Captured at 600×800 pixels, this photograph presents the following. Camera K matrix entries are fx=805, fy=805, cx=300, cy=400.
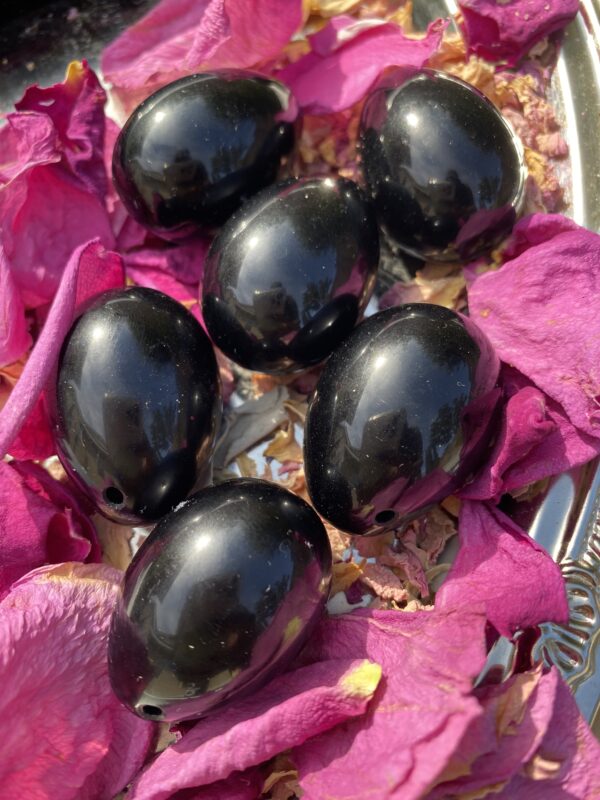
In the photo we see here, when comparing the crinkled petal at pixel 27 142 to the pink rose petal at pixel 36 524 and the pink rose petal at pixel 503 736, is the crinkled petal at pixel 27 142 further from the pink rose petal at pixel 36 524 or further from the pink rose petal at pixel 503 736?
the pink rose petal at pixel 503 736

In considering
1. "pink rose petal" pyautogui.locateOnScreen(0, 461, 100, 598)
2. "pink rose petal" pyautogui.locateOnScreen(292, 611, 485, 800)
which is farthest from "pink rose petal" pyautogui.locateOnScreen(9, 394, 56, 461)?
"pink rose petal" pyautogui.locateOnScreen(292, 611, 485, 800)

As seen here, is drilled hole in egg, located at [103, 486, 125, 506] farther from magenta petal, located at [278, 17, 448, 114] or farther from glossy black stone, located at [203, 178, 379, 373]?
magenta petal, located at [278, 17, 448, 114]

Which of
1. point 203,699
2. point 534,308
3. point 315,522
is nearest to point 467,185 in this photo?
point 534,308

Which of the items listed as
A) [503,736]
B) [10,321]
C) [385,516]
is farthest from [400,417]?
[10,321]

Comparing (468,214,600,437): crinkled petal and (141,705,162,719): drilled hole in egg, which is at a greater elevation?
(468,214,600,437): crinkled petal

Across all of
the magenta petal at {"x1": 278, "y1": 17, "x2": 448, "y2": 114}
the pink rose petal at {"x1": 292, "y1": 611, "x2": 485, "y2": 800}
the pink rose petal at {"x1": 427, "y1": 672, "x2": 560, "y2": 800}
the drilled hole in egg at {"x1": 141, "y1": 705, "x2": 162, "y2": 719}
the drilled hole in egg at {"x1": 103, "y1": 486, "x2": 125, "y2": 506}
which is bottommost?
the pink rose petal at {"x1": 427, "y1": 672, "x2": 560, "y2": 800}

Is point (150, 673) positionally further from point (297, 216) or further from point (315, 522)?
point (297, 216)
